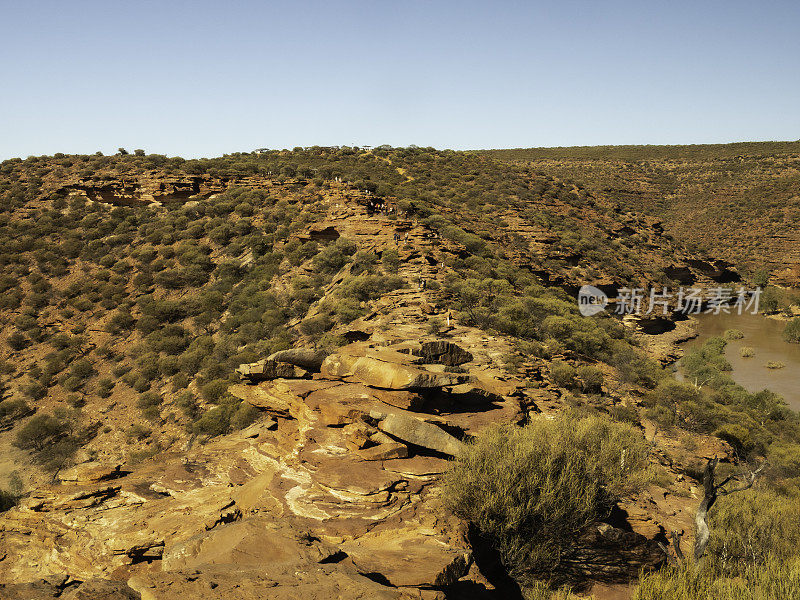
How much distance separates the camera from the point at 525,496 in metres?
7.78

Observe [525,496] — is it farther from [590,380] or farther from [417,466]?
[590,380]

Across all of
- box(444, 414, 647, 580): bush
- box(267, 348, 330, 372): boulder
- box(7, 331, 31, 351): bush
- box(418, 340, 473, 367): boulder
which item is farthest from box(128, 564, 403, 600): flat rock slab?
box(7, 331, 31, 351): bush

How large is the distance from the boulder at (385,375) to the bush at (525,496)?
5.96 ft

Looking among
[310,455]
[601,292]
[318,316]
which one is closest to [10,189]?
[318,316]

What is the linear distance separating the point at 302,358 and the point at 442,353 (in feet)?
14.4

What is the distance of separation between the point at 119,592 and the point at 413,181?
168 feet

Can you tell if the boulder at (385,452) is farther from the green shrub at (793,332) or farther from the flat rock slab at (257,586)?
the green shrub at (793,332)

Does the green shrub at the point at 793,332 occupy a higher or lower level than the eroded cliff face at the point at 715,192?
lower

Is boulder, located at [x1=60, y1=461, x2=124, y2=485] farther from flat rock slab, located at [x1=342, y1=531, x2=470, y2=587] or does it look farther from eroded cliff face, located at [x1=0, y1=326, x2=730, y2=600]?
flat rock slab, located at [x1=342, y1=531, x2=470, y2=587]

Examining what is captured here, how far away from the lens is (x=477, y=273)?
2852cm

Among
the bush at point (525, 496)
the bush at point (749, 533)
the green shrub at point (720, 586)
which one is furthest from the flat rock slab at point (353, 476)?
the bush at point (749, 533)

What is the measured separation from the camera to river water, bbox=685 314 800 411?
110 ft

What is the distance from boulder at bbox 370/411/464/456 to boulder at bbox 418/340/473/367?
3.41m

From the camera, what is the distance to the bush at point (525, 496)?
293 inches
